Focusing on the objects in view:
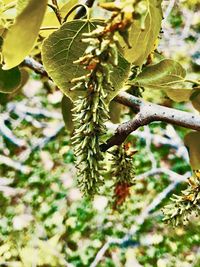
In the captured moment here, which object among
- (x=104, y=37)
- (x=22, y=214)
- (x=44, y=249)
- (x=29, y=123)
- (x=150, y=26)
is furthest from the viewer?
(x=29, y=123)

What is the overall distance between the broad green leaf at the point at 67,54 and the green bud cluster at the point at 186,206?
0.18m

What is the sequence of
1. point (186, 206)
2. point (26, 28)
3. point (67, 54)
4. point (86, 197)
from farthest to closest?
point (86, 197) → point (186, 206) → point (67, 54) → point (26, 28)

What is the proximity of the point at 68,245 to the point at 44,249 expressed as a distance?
9 centimetres

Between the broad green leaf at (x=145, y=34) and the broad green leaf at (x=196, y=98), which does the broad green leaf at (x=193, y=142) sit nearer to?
the broad green leaf at (x=196, y=98)

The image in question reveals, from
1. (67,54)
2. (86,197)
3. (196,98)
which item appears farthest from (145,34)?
(86,197)

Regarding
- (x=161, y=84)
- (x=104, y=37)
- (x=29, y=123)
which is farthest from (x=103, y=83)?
(x=29, y=123)

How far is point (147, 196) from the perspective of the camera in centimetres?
177

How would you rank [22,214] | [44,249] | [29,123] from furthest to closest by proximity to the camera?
1. [29,123]
2. [22,214]
3. [44,249]

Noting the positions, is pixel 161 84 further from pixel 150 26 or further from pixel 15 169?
pixel 15 169

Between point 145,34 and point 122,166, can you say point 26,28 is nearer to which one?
point 145,34

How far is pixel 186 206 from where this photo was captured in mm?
527

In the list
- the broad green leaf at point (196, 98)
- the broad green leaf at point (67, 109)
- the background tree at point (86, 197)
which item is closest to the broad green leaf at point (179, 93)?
the broad green leaf at point (196, 98)

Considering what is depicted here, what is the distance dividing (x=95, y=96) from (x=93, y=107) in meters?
0.01

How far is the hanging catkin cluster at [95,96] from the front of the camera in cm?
25
